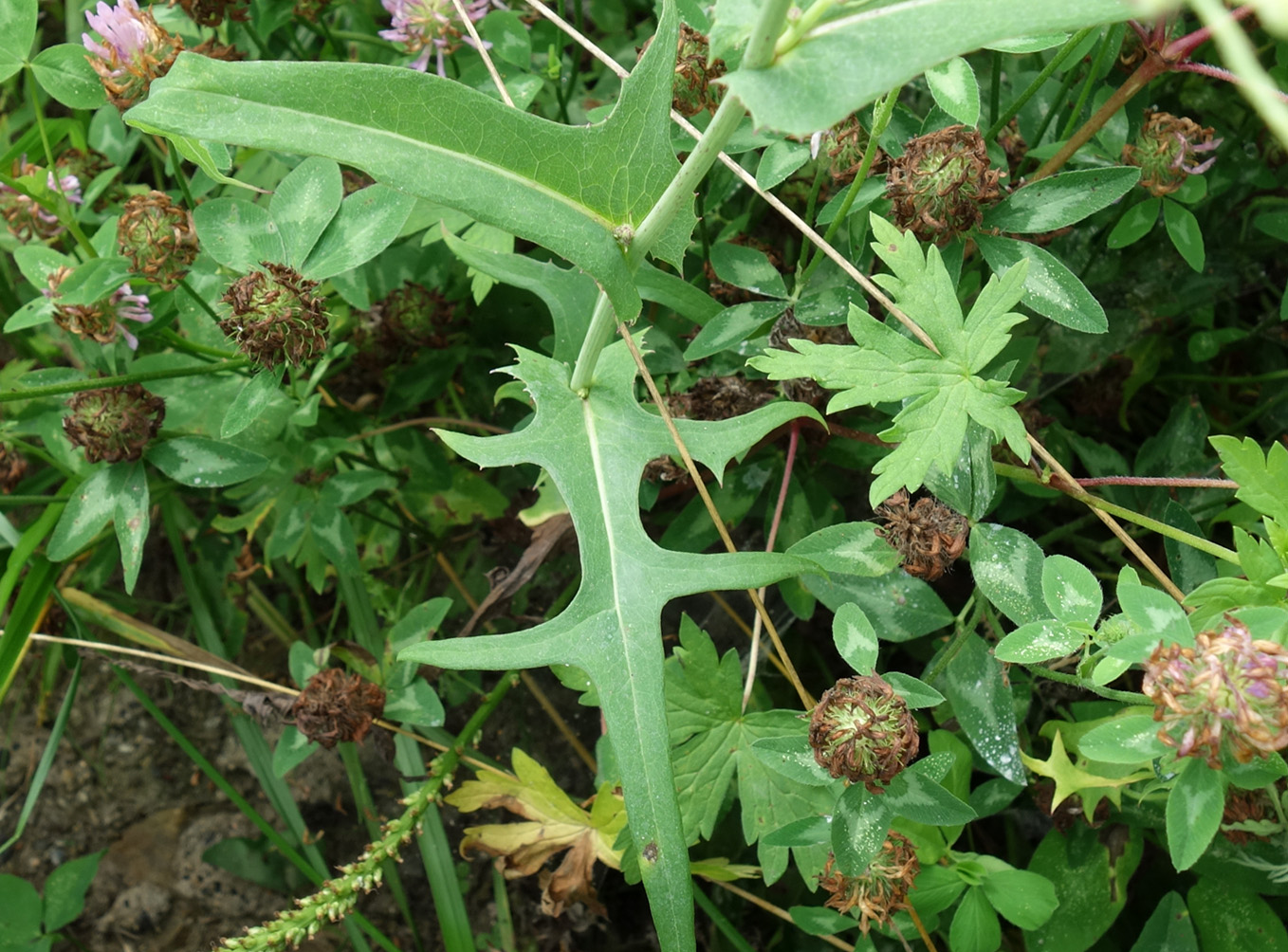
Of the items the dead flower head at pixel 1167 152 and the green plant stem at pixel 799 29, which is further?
the dead flower head at pixel 1167 152

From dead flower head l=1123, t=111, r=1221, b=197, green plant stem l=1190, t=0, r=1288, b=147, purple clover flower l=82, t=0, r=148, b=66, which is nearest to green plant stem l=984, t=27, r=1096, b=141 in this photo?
dead flower head l=1123, t=111, r=1221, b=197

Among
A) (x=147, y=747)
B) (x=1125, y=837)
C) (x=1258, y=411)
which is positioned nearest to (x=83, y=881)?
(x=147, y=747)

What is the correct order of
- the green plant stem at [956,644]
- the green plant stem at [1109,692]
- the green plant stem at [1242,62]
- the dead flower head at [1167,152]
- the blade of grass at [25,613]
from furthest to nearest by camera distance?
the blade of grass at [25,613], the dead flower head at [1167,152], the green plant stem at [956,644], the green plant stem at [1109,692], the green plant stem at [1242,62]

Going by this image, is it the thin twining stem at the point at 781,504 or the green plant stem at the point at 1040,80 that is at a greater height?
the green plant stem at the point at 1040,80

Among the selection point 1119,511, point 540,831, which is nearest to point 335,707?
point 540,831

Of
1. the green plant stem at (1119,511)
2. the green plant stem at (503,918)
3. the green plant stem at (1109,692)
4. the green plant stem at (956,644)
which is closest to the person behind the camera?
the green plant stem at (1109,692)

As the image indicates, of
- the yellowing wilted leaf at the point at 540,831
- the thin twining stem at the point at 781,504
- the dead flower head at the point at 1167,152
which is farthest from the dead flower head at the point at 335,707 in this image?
the dead flower head at the point at 1167,152

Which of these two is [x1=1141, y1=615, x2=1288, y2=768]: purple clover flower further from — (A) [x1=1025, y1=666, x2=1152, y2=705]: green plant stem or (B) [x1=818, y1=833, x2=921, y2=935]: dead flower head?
(B) [x1=818, y1=833, x2=921, y2=935]: dead flower head

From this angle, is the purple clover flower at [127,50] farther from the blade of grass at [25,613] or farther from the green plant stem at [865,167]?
the green plant stem at [865,167]
